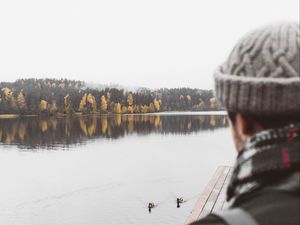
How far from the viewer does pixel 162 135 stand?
66.7m

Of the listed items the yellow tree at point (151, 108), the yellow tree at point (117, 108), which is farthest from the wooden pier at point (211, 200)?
the yellow tree at point (151, 108)

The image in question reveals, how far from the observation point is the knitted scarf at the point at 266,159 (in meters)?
0.92

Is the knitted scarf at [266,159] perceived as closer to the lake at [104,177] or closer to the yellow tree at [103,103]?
the lake at [104,177]

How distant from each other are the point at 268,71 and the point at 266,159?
0.66 feet

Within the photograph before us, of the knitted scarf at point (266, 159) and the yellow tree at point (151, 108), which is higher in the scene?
the knitted scarf at point (266, 159)

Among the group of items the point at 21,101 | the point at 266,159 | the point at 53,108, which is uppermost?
the point at 266,159

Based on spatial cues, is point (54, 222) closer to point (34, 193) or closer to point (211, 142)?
point (34, 193)

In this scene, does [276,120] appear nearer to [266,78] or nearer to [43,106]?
[266,78]

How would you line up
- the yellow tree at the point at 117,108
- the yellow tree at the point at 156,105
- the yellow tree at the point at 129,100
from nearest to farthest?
the yellow tree at the point at 117,108
the yellow tree at the point at 129,100
the yellow tree at the point at 156,105

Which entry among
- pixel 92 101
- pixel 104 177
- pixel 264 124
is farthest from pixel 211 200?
pixel 92 101

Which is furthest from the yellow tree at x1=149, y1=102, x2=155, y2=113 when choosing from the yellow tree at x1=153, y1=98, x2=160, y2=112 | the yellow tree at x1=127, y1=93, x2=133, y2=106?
the yellow tree at x1=127, y1=93, x2=133, y2=106

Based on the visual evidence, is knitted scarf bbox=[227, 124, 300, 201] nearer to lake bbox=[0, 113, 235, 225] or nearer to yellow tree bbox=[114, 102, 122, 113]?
lake bbox=[0, 113, 235, 225]

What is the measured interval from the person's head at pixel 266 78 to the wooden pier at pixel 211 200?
9.58 meters

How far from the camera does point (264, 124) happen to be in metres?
1.04
